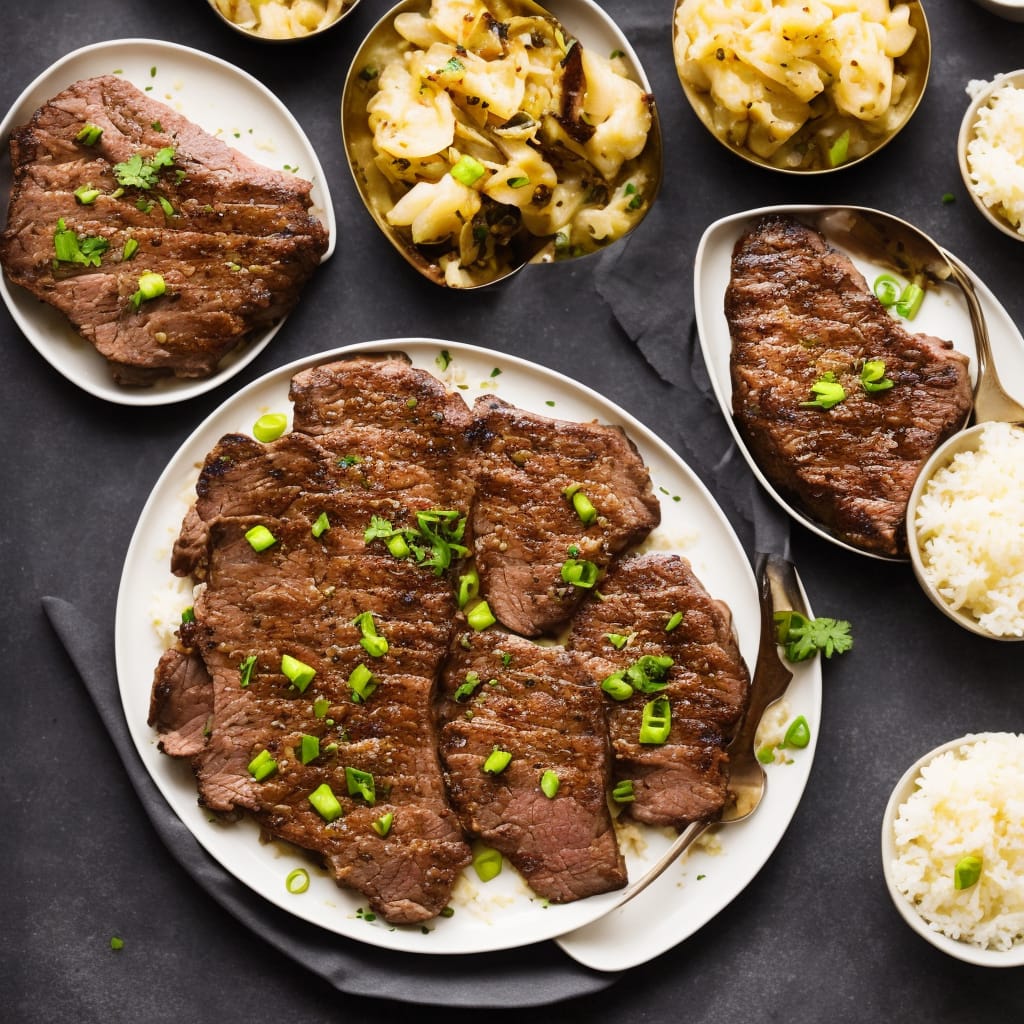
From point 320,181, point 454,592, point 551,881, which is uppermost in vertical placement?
point 320,181

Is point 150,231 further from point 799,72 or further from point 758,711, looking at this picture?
point 758,711

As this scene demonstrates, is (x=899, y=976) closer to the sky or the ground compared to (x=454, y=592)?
closer to the ground

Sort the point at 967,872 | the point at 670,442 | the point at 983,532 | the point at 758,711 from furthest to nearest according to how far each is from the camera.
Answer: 1. the point at 670,442
2. the point at 758,711
3. the point at 983,532
4. the point at 967,872

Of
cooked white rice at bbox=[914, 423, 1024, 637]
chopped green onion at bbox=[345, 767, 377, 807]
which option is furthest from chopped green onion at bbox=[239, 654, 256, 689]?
cooked white rice at bbox=[914, 423, 1024, 637]

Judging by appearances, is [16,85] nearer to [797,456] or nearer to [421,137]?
[421,137]

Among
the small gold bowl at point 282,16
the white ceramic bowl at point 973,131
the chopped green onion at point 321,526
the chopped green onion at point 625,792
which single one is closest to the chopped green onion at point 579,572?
the chopped green onion at point 625,792

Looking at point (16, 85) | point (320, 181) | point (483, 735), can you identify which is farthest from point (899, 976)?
point (16, 85)

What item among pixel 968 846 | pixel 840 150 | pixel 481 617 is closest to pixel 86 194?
pixel 481 617
